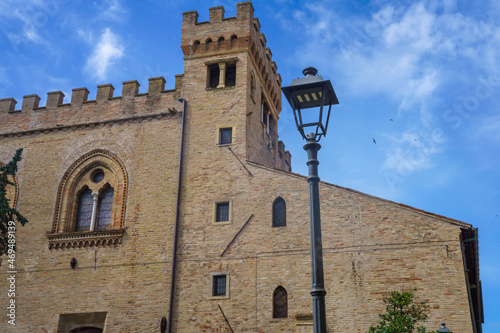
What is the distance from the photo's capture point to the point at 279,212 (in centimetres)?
1981

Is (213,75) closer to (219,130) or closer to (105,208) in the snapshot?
(219,130)

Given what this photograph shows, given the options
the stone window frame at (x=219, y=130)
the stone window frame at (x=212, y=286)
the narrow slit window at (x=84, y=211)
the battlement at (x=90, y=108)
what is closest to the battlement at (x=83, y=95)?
the battlement at (x=90, y=108)

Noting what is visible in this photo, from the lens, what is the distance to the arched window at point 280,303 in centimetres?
1833

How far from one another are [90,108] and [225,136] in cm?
689

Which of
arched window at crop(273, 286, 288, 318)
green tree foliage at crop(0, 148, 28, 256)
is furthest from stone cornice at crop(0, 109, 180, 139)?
arched window at crop(273, 286, 288, 318)

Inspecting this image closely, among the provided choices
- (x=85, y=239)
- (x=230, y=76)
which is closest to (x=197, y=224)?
(x=85, y=239)

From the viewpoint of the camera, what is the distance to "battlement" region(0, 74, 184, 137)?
23.6 m

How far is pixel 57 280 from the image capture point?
21.2m

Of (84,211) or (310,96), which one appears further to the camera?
(84,211)

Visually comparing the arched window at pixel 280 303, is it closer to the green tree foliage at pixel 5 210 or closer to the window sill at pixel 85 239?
the window sill at pixel 85 239

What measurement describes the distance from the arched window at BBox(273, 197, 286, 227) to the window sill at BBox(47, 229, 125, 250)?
623 centimetres

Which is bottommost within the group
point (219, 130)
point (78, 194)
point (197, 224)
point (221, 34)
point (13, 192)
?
point (197, 224)

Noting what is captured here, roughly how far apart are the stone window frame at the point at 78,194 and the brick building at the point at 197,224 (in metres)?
0.06

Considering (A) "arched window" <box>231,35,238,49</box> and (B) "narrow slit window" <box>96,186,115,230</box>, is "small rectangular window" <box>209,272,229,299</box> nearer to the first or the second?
(B) "narrow slit window" <box>96,186,115,230</box>
